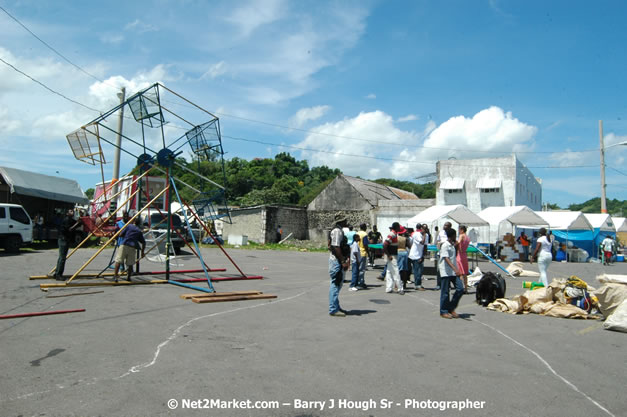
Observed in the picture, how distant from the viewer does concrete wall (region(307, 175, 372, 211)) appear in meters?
38.3

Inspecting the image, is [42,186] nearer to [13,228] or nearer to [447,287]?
[13,228]

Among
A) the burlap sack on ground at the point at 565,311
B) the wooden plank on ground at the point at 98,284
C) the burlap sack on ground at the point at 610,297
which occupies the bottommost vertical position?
the burlap sack on ground at the point at 565,311

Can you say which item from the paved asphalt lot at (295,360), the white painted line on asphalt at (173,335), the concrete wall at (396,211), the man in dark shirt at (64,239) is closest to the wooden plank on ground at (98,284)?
the man in dark shirt at (64,239)

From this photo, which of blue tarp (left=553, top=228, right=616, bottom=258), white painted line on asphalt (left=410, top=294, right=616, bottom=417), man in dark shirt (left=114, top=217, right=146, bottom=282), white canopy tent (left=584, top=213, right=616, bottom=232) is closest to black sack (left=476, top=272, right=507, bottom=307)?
white painted line on asphalt (left=410, top=294, right=616, bottom=417)

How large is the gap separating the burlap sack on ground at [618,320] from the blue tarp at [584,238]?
66.2ft

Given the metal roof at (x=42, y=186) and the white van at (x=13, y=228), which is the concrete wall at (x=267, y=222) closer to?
the metal roof at (x=42, y=186)

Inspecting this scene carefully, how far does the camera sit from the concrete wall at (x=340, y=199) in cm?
3828

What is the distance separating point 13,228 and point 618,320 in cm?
2136

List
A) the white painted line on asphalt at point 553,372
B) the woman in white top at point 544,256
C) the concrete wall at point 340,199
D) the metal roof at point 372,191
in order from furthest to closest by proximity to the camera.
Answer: the metal roof at point 372,191 → the concrete wall at point 340,199 → the woman in white top at point 544,256 → the white painted line on asphalt at point 553,372

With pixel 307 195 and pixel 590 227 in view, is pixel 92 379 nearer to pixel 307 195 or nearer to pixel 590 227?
pixel 590 227

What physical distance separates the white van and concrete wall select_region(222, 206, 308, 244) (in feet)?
59.9

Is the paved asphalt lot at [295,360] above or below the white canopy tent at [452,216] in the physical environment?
below

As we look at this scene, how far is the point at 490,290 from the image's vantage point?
9742 millimetres

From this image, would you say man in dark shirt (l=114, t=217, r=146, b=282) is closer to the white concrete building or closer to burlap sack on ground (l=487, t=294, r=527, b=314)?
burlap sack on ground (l=487, t=294, r=527, b=314)
